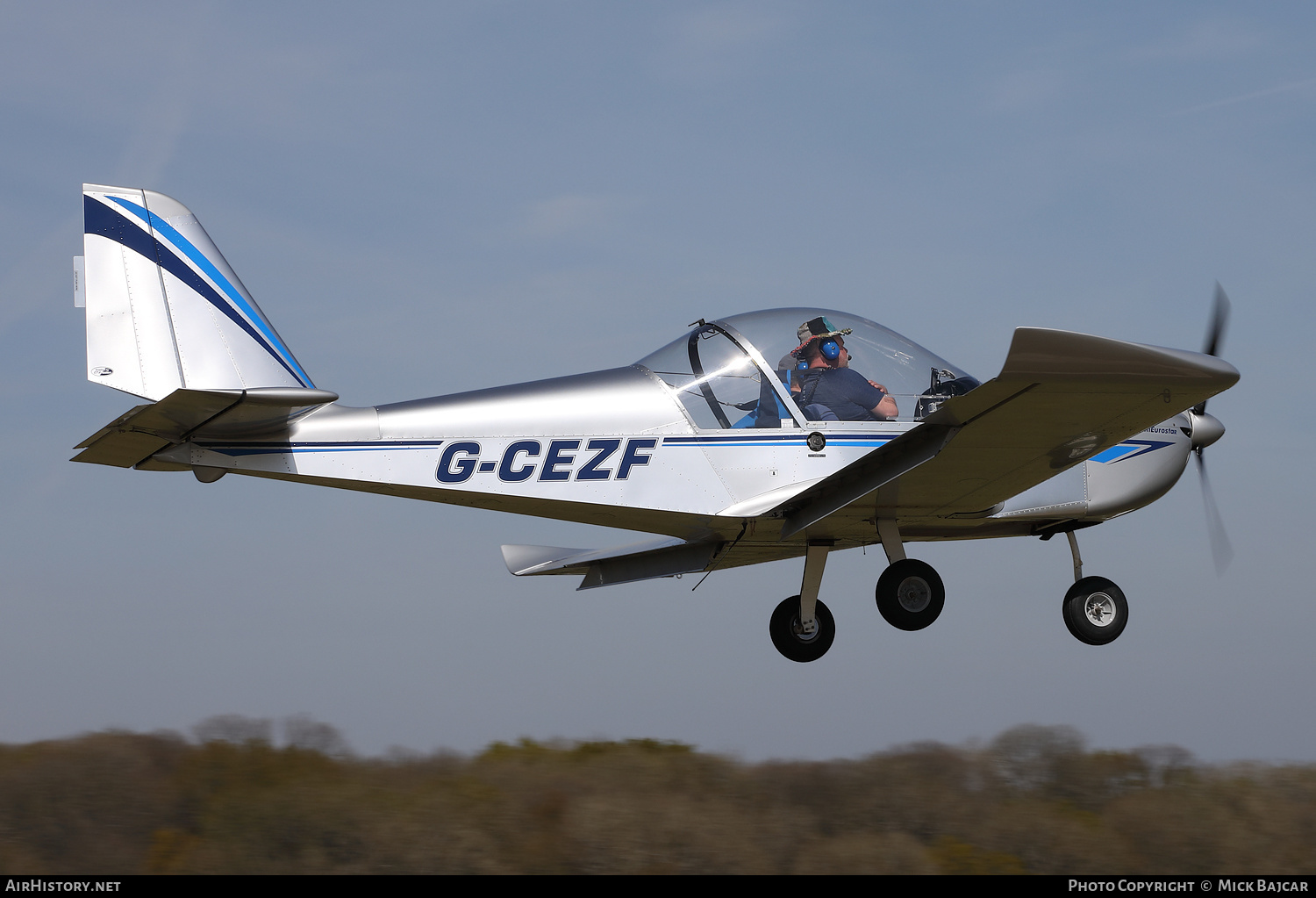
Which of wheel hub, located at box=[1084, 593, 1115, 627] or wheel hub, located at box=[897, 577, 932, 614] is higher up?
wheel hub, located at box=[897, 577, 932, 614]

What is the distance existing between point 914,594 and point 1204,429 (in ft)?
11.0

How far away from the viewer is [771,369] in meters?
8.30

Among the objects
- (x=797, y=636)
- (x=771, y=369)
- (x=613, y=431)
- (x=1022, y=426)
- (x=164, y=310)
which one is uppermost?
(x=164, y=310)

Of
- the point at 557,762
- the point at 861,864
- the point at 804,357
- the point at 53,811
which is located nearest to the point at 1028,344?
the point at 804,357

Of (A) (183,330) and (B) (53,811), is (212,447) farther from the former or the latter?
(B) (53,811)

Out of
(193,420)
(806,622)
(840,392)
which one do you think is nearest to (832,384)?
(840,392)

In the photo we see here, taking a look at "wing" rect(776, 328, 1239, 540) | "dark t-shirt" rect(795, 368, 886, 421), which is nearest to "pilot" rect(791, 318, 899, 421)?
"dark t-shirt" rect(795, 368, 886, 421)

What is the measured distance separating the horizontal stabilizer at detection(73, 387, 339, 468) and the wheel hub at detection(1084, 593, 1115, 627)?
6.08 m

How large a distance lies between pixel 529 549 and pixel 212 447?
3863 mm

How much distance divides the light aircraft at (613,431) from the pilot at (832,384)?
0.02 metres

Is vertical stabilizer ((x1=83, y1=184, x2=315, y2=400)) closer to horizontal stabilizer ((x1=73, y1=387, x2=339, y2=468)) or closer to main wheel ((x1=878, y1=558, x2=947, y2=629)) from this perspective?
horizontal stabilizer ((x1=73, y1=387, x2=339, y2=468))

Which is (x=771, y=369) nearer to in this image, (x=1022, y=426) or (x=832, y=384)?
(x=832, y=384)

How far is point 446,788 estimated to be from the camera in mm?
8977

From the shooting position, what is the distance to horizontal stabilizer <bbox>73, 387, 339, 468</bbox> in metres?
7.38
